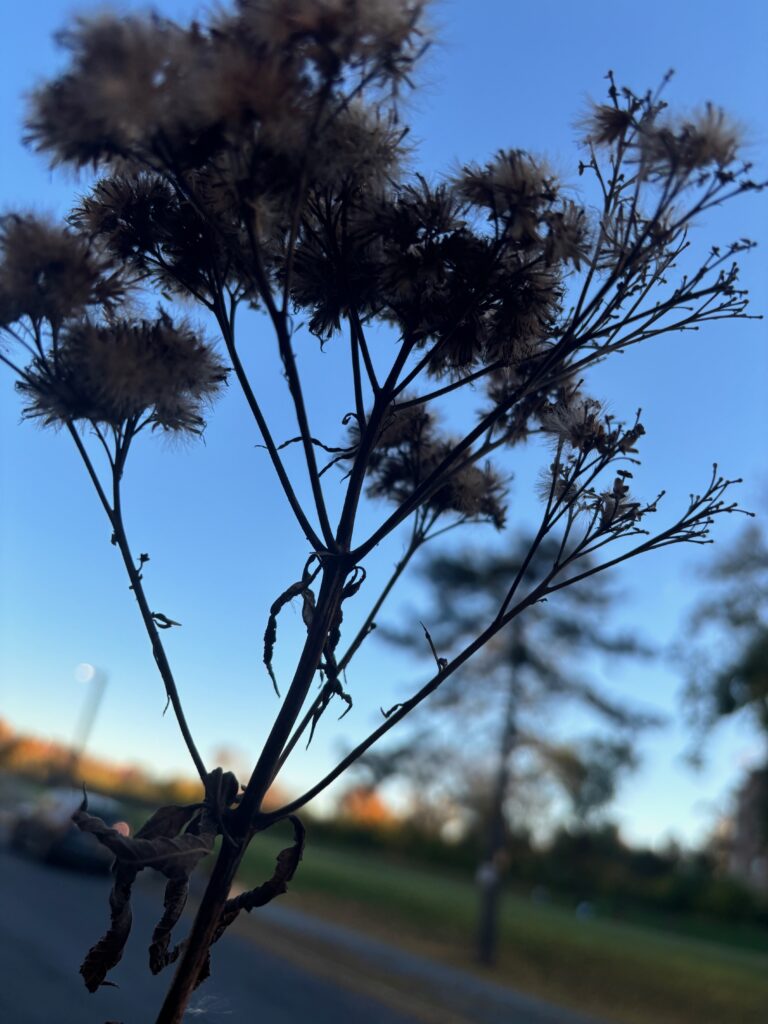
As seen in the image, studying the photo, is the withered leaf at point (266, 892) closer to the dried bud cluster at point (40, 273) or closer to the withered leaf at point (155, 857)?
the withered leaf at point (155, 857)

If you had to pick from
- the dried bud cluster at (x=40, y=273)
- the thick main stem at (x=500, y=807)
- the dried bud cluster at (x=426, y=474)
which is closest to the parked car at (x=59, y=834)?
the thick main stem at (x=500, y=807)

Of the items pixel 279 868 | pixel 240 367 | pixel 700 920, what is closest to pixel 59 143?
pixel 240 367

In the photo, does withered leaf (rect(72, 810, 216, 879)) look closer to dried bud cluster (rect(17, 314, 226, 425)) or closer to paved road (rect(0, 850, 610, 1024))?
dried bud cluster (rect(17, 314, 226, 425))

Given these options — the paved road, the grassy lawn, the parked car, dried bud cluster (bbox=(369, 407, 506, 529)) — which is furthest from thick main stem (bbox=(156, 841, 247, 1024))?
the parked car

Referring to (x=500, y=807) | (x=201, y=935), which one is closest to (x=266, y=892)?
(x=201, y=935)

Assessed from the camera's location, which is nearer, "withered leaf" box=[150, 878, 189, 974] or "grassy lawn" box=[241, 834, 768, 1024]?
"withered leaf" box=[150, 878, 189, 974]

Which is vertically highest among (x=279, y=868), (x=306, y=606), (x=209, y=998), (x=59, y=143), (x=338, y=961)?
(x=59, y=143)

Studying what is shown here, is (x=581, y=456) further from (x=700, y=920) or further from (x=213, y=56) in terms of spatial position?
(x=700, y=920)
